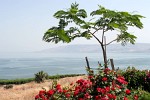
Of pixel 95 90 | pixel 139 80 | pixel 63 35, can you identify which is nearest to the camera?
pixel 95 90

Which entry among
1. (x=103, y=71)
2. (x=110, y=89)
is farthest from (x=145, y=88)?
(x=110, y=89)

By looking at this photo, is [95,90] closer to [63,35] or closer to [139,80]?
[139,80]

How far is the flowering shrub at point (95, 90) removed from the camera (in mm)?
12445

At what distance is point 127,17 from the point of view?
2525 centimetres

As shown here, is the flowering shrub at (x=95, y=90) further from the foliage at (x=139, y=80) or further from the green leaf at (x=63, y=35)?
the green leaf at (x=63, y=35)

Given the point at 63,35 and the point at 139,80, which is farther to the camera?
the point at 63,35

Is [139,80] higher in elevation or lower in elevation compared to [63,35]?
lower

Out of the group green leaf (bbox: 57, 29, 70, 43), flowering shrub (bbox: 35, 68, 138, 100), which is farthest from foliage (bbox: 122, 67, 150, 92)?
green leaf (bbox: 57, 29, 70, 43)

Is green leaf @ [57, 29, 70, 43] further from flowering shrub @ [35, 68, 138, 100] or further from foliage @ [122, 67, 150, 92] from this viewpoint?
flowering shrub @ [35, 68, 138, 100]

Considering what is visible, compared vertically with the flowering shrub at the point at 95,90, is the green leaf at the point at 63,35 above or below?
above

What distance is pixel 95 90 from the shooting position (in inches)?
533

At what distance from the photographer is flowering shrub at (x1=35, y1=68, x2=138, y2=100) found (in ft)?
40.8

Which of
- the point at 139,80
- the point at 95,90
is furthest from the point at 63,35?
the point at 95,90

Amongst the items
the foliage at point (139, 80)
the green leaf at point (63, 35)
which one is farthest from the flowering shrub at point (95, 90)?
the green leaf at point (63, 35)
